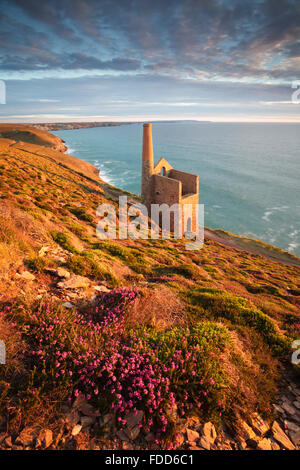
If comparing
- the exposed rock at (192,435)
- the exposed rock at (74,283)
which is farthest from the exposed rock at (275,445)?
the exposed rock at (74,283)

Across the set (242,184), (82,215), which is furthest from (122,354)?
(242,184)

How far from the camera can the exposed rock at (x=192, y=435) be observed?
10.8ft

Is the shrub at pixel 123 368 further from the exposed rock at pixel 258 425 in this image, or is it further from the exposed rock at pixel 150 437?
the exposed rock at pixel 258 425

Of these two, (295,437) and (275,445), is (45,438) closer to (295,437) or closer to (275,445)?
(275,445)

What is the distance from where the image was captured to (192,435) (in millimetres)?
3314

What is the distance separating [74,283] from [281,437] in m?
5.48

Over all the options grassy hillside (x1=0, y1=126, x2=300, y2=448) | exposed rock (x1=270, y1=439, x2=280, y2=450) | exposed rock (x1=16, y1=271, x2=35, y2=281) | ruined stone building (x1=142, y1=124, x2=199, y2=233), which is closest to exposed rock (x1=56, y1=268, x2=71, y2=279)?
grassy hillside (x1=0, y1=126, x2=300, y2=448)

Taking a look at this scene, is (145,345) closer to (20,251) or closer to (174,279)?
(20,251)

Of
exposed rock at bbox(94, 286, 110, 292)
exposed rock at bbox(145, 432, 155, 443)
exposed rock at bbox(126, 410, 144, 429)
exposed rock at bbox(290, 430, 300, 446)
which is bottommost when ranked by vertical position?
exposed rock at bbox(290, 430, 300, 446)

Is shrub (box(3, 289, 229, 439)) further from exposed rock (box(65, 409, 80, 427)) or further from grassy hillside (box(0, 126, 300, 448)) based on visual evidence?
exposed rock (box(65, 409, 80, 427))

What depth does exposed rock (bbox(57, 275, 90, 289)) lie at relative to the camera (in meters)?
6.09

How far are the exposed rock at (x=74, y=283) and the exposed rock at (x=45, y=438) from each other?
339 centimetres

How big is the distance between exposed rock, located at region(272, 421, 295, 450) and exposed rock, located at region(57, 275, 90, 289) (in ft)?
17.0

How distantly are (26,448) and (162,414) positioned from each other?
185 cm
